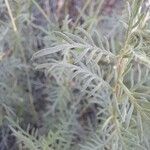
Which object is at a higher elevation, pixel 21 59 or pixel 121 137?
pixel 121 137

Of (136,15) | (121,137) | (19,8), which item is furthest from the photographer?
(19,8)

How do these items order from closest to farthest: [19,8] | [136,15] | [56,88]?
1. [136,15]
2. [19,8]
3. [56,88]

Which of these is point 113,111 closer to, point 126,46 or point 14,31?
point 126,46

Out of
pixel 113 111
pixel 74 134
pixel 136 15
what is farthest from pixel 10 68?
pixel 136 15

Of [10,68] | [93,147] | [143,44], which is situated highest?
[143,44]

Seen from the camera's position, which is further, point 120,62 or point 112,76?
point 112,76

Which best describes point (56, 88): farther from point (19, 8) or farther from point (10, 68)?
point (19, 8)

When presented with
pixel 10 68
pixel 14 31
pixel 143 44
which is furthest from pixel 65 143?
pixel 143 44

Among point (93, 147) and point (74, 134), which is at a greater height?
point (93, 147)

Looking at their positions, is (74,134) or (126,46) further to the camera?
(74,134)
